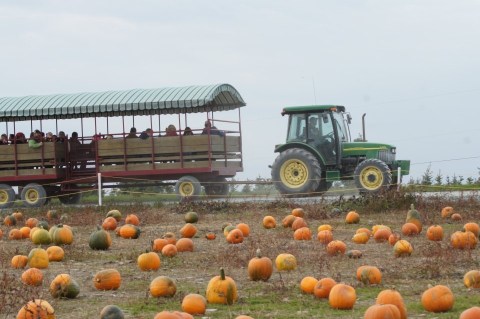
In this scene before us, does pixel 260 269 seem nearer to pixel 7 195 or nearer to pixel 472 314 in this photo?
pixel 472 314

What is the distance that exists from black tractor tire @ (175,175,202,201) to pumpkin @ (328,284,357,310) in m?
17.9

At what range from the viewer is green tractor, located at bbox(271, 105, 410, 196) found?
23953mm

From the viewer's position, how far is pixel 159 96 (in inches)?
1043

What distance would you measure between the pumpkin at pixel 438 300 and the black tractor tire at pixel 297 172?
1637cm

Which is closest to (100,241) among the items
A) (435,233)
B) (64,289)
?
(64,289)

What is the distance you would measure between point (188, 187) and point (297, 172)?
3.51 metres

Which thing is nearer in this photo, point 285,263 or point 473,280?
point 473,280

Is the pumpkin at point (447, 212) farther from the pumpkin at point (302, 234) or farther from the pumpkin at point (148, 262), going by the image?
the pumpkin at point (148, 262)

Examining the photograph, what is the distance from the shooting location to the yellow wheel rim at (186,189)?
25603 mm

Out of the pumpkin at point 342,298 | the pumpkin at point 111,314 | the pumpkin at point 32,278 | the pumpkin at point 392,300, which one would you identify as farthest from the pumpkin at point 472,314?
the pumpkin at point 32,278

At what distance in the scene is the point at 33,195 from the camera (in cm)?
2788

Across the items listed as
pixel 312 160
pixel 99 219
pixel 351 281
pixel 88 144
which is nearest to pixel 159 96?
pixel 88 144

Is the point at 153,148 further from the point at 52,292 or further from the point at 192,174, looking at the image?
the point at 52,292

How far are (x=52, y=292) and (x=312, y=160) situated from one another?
1579 cm
